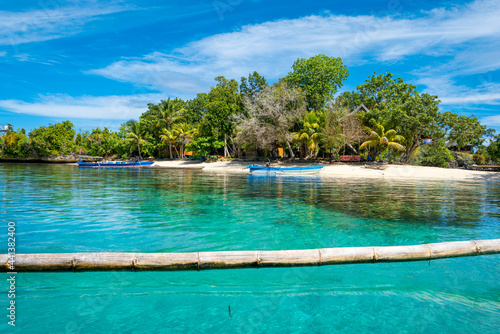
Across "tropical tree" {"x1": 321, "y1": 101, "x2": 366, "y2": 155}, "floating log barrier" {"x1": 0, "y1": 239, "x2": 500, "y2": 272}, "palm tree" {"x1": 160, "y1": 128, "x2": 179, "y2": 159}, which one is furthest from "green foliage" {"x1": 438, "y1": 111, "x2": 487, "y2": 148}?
"palm tree" {"x1": 160, "y1": 128, "x2": 179, "y2": 159}

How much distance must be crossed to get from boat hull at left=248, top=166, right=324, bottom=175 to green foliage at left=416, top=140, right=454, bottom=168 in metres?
16.9

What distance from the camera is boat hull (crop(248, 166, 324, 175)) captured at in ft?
94.4

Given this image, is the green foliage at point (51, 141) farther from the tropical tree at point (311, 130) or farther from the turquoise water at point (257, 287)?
the turquoise water at point (257, 287)

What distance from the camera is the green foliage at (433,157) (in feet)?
120

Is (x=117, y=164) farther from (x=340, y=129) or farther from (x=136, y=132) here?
(x=340, y=129)

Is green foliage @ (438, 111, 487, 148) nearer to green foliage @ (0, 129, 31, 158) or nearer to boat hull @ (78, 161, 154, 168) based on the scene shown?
boat hull @ (78, 161, 154, 168)

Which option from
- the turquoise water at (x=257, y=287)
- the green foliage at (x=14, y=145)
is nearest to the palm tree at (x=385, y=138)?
the turquoise water at (x=257, y=287)

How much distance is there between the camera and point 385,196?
47.3 ft

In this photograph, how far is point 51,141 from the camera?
196 feet

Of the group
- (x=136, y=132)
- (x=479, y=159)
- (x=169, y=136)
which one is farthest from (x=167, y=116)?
(x=479, y=159)

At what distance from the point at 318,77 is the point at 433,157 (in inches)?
718

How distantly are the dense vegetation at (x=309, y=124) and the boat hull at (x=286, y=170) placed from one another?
585 cm

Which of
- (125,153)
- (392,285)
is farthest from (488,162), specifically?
(125,153)

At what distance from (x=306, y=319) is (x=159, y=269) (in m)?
2.18
